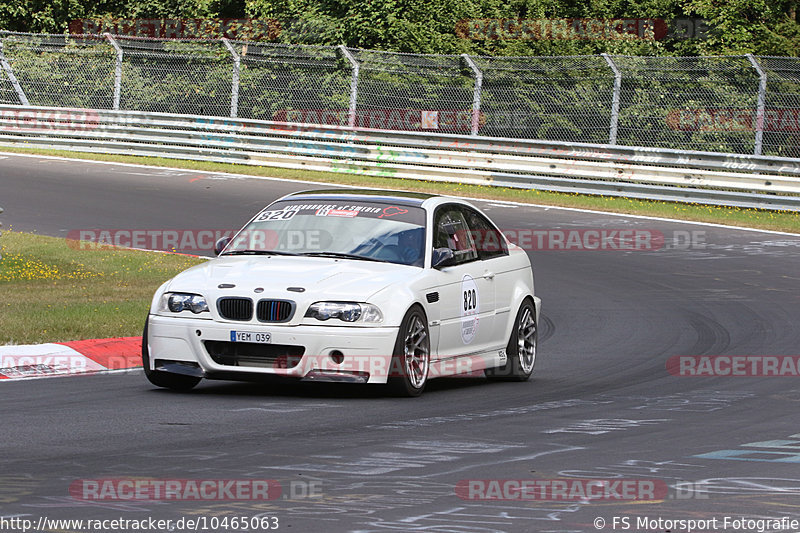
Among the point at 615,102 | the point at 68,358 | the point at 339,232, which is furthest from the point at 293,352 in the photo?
the point at 615,102

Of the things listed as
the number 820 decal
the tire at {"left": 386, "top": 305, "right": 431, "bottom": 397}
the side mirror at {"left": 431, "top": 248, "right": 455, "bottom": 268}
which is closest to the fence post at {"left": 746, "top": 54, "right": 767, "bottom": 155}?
the number 820 decal

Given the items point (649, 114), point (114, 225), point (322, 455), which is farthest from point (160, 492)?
point (649, 114)

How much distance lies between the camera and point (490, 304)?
10734mm

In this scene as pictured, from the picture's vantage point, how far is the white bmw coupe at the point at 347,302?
29.9 ft

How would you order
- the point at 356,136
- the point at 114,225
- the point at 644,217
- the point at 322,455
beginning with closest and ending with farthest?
the point at 322,455, the point at 114,225, the point at 644,217, the point at 356,136

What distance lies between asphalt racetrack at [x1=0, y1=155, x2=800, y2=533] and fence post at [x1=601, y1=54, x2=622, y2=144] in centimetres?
1097

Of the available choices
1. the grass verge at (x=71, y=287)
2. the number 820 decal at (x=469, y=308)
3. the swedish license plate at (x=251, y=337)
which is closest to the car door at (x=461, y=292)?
the number 820 decal at (x=469, y=308)

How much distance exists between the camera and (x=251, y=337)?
9.13 m

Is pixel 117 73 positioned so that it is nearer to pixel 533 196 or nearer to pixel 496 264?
pixel 533 196

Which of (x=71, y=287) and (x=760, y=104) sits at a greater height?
(x=760, y=104)

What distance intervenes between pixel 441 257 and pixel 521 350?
145 cm

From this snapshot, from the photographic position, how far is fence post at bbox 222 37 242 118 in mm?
29141

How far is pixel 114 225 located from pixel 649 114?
10.5 m

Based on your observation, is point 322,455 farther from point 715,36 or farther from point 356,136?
point 715,36
